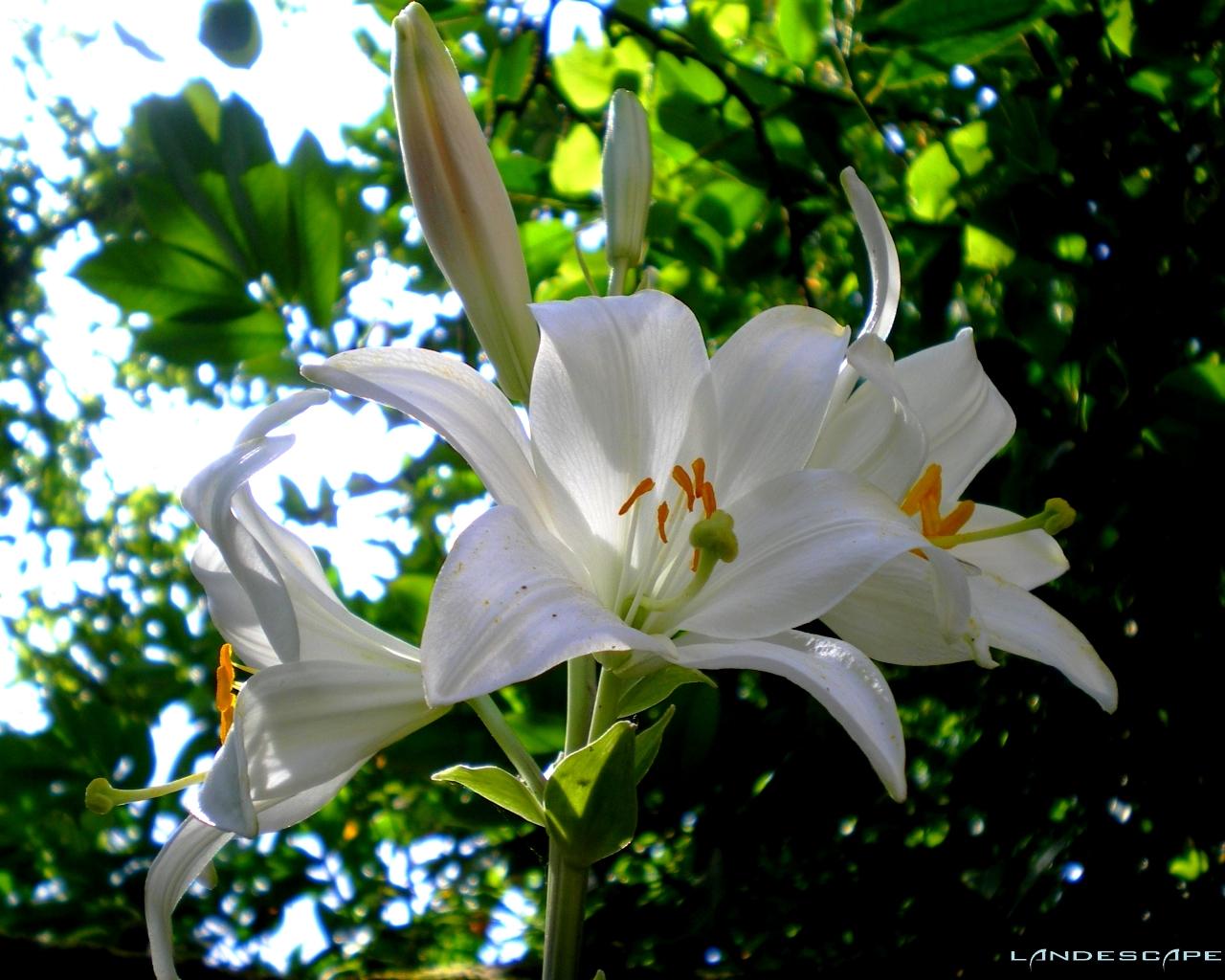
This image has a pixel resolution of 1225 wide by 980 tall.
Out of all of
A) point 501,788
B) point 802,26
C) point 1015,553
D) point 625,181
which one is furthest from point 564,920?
point 802,26

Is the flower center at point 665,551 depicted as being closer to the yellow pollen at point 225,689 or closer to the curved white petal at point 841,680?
the curved white petal at point 841,680

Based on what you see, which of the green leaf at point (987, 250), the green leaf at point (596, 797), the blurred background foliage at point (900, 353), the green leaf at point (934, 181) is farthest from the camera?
the green leaf at point (934, 181)

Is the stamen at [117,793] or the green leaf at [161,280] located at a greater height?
the green leaf at [161,280]

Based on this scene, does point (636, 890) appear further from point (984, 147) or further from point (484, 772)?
point (984, 147)

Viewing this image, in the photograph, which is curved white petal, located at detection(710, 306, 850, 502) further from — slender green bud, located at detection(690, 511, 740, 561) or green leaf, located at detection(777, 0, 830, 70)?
green leaf, located at detection(777, 0, 830, 70)

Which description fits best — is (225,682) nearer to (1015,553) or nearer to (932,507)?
Result: (932,507)

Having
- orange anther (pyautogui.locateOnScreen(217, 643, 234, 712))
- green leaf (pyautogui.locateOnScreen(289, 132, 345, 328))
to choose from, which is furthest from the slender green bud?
green leaf (pyautogui.locateOnScreen(289, 132, 345, 328))

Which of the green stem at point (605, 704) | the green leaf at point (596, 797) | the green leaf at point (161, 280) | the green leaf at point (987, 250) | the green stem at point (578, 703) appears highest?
the green leaf at point (987, 250)

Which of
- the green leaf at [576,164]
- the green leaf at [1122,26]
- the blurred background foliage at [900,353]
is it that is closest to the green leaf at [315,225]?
the blurred background foliage at [900,353]

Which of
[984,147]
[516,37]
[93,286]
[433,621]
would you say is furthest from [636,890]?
[516,37]
